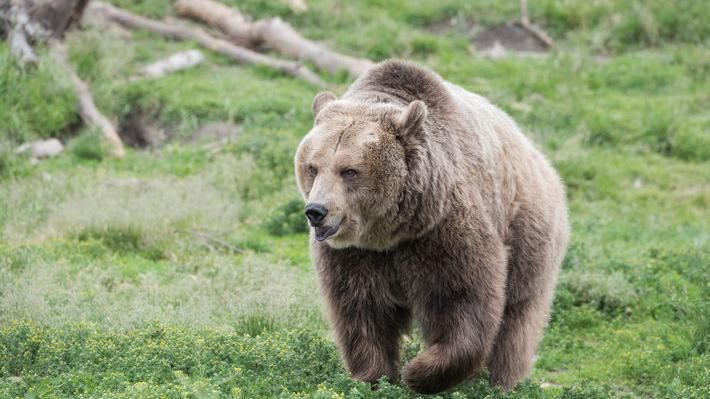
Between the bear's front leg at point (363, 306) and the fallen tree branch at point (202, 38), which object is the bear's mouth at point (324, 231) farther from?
the fallen tree branch at point (202, 38)

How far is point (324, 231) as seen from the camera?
521 cm

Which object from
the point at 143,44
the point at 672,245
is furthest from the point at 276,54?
the point at 672,245

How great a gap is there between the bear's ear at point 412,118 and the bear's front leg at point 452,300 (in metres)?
0.58

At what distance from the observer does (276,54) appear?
1584cm

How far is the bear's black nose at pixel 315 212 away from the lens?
5.11m

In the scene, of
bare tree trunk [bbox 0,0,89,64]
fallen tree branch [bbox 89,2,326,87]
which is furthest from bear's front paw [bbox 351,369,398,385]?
fallen tree branch [bbox 89,2,326,87]

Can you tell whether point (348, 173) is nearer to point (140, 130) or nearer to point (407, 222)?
point (407, 222)

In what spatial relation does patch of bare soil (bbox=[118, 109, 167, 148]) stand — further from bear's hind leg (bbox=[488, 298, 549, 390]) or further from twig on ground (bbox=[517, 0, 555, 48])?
bear's hind leg (bbox=[488, 298, 549, 390])

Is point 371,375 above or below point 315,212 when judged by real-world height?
below

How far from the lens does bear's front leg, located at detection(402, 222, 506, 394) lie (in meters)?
5.49

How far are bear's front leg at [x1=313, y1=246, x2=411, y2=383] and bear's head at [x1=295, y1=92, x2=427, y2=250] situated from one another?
0.15 m

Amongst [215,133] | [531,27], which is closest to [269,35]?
[215,133]

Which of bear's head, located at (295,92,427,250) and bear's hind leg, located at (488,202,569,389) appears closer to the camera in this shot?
bear's head, located at (295,92,427,250)

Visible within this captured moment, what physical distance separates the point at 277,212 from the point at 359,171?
5398mm
